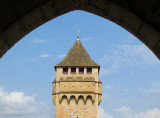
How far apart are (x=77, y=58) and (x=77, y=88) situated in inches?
167

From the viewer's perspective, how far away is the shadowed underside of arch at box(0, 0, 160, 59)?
2582 mm

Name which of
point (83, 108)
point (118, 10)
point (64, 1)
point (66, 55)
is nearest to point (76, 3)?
point (64, 1)

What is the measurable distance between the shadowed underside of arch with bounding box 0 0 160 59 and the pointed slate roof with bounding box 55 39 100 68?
30218 millimetres

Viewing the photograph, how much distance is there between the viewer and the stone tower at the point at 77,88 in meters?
31.0

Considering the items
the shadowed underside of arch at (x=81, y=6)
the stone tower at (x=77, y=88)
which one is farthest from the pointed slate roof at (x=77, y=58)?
the shadowed underside of arch at (x=81, y=6)

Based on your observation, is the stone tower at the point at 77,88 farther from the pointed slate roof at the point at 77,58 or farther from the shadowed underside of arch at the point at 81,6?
the shadowed underside of arch at the point at 81,6

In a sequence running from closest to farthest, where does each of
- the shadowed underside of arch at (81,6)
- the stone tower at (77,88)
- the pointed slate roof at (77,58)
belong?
the shadowed underside of arch at (81,6) < the stone tower at (77,88) < the pointed slate roof at (77,58)

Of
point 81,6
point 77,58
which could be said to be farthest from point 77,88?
point 81,6

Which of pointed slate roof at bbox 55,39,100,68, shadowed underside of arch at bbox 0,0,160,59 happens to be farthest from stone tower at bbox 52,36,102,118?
shadowed underside of arch at bbox 0,0,160,59

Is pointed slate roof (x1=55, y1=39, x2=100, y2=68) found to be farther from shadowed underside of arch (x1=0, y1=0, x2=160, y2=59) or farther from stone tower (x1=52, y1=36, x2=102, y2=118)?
shadowed underside of arch (x1=0, y1=0, x2=160, y2=59)

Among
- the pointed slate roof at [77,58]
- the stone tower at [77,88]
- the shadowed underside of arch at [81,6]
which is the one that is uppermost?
the pointed slate roof at [77,58]

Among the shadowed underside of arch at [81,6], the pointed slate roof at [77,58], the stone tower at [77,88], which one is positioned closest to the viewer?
the shadowed underside of arch at [81,6]

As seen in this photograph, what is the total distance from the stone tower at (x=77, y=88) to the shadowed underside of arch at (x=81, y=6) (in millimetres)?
28597

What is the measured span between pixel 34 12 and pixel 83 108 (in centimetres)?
2898
